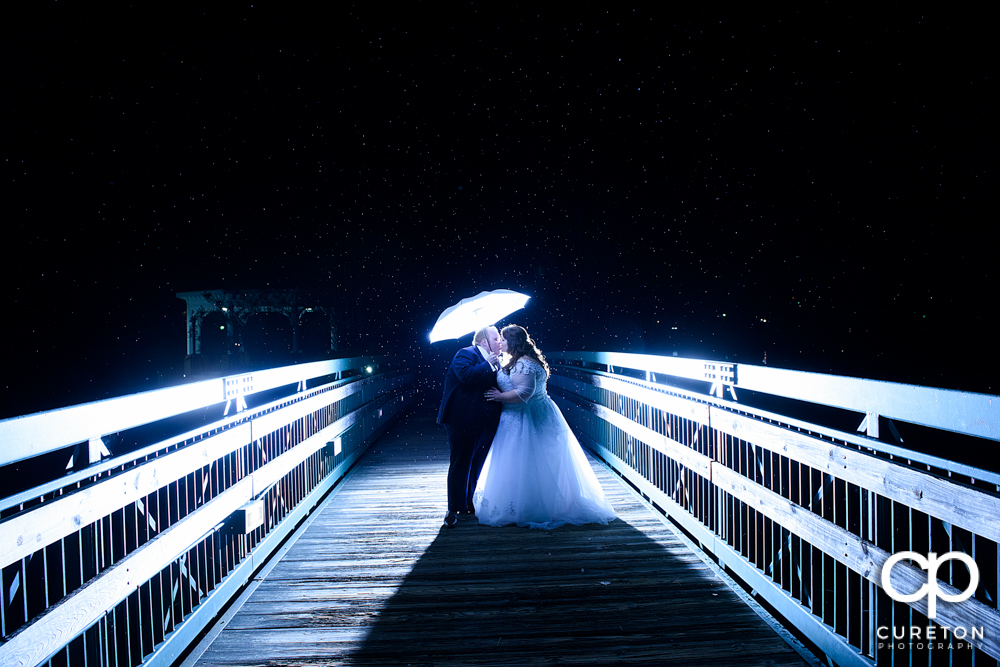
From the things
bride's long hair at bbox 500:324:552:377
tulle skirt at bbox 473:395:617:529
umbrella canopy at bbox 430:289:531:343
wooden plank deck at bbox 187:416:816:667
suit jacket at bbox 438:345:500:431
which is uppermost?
umbrella canopy at bbox 430:289:531:343

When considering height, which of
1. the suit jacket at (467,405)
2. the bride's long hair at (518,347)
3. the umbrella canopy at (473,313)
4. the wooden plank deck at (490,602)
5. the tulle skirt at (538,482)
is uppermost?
the umbrella canopy at (473,313)

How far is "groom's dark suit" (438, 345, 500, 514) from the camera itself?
5297 millimetres

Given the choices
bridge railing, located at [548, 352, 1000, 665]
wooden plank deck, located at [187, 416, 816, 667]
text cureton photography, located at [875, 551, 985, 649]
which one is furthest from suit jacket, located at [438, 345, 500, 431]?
text cureton photography, located at [875, 551, 985, 649]

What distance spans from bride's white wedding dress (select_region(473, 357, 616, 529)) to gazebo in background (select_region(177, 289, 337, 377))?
23251 mm

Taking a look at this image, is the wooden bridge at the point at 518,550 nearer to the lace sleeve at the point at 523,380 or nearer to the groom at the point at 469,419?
the groom at the point at 469,419

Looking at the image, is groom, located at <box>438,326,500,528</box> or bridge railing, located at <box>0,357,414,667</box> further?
groom, located at <box>438,326,500,528</box>

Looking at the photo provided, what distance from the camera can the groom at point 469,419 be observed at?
212 inches

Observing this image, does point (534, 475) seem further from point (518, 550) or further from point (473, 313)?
point (473, 313)

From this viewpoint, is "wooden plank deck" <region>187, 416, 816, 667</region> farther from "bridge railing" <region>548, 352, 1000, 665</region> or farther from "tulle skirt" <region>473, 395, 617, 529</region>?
"bridge railing" <region>548, 352, 1000, 665</region>

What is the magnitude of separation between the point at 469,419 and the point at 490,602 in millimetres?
1945

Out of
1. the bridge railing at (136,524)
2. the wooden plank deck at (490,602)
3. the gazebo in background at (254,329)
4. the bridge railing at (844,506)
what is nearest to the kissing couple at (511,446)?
the wooden plank deck at (490,602)

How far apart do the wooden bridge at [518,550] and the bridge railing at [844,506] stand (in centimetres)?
1

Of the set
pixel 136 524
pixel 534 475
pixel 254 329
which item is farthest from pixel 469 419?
pixel 254 329

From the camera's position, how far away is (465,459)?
561 cm
